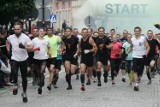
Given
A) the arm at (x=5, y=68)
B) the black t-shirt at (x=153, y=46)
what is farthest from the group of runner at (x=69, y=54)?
the arm at (x=5, y=68)

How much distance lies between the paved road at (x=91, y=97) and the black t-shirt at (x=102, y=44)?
1.04m

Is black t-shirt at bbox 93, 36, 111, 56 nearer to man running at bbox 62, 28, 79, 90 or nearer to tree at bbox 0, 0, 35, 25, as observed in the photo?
man running at bbox 62, 28, 79, 90

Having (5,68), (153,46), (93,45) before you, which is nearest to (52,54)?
(93,45)

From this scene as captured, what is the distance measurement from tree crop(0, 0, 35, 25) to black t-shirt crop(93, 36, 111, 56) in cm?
264

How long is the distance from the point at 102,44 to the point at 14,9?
3.00 meters

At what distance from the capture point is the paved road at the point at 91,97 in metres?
14.2

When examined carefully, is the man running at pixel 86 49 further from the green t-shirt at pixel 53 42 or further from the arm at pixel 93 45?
the green t-shirt at pixel 53 42

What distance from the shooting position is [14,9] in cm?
1947

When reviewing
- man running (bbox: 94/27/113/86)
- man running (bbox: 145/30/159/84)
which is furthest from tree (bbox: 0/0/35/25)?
man running (bbox: 145/30/159/84)

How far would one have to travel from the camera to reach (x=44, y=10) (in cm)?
2348

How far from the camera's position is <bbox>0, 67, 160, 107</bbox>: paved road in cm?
1424

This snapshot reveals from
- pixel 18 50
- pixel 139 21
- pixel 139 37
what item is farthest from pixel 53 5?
pixel 18 50

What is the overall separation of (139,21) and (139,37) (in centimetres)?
2015

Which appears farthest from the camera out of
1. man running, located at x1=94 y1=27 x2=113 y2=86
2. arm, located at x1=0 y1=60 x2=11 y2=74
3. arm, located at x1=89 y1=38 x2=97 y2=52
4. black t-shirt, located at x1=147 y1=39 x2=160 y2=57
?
black t-shirt, located at x1=147 y1=39 x2=160 y2=57
